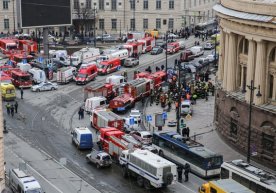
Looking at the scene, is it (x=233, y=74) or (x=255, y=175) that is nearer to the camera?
(x=255, y=175)

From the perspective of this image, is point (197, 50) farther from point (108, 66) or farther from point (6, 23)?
point (6, 23)

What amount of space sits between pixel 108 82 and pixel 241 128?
29.3 metres

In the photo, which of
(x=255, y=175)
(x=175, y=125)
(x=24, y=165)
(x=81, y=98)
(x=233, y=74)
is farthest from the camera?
(x=81, y=98)

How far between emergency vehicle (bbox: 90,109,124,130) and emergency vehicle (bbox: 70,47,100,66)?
31.3m

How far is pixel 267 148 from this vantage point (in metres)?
58.0

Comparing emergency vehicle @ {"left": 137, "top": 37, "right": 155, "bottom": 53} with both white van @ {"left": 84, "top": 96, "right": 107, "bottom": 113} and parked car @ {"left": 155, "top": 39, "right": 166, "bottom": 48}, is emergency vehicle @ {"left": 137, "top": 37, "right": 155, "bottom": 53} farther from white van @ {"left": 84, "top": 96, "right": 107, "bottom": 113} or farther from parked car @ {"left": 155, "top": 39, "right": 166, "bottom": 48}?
white van @ {"left": 84, "top": 96, "right": 107, "bottom": 113}

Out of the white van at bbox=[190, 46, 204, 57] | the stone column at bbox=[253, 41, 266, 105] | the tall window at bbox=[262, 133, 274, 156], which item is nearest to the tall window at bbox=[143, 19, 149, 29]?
the white van at bbox=[190, 46, 204, 57]

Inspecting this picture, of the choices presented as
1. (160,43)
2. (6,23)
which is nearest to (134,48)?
(160,43)

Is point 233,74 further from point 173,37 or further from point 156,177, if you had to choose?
point 173,37

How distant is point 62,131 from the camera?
68812 millimetres

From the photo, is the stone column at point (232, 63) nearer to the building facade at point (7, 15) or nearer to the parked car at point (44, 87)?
the parked car at point (44, 87)

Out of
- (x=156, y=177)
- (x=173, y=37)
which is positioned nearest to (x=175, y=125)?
(x=156, y=177)

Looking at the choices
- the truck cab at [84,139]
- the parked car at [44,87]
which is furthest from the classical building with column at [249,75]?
the parked car at [44,87]

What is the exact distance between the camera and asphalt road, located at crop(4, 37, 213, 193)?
5347 centimetres
